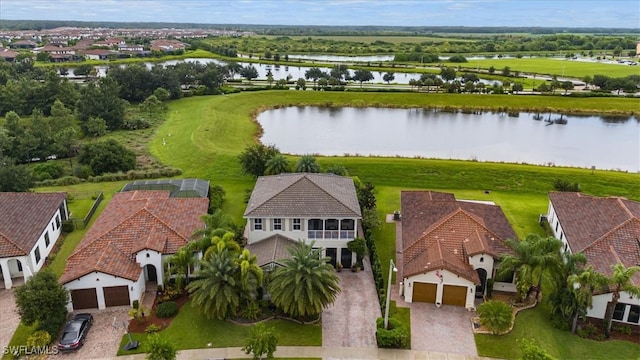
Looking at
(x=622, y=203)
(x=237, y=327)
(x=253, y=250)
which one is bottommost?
(x=237, y=327)

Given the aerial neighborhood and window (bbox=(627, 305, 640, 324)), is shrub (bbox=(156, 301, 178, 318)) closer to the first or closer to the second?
the aerial neighborhood

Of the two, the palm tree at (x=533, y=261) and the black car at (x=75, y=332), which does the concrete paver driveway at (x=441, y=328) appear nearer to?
the palm tree at (x=533, y=261)

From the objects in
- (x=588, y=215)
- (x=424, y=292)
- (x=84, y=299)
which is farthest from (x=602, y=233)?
(x=84, y=299)

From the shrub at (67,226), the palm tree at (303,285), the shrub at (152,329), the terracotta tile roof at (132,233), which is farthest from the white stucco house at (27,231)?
the palm tree at (303,285)

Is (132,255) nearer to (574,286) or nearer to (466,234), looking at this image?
(466,234)

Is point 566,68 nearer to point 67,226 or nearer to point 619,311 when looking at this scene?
point 619,311

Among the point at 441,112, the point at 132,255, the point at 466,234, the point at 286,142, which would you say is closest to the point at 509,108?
the point at 441,112
